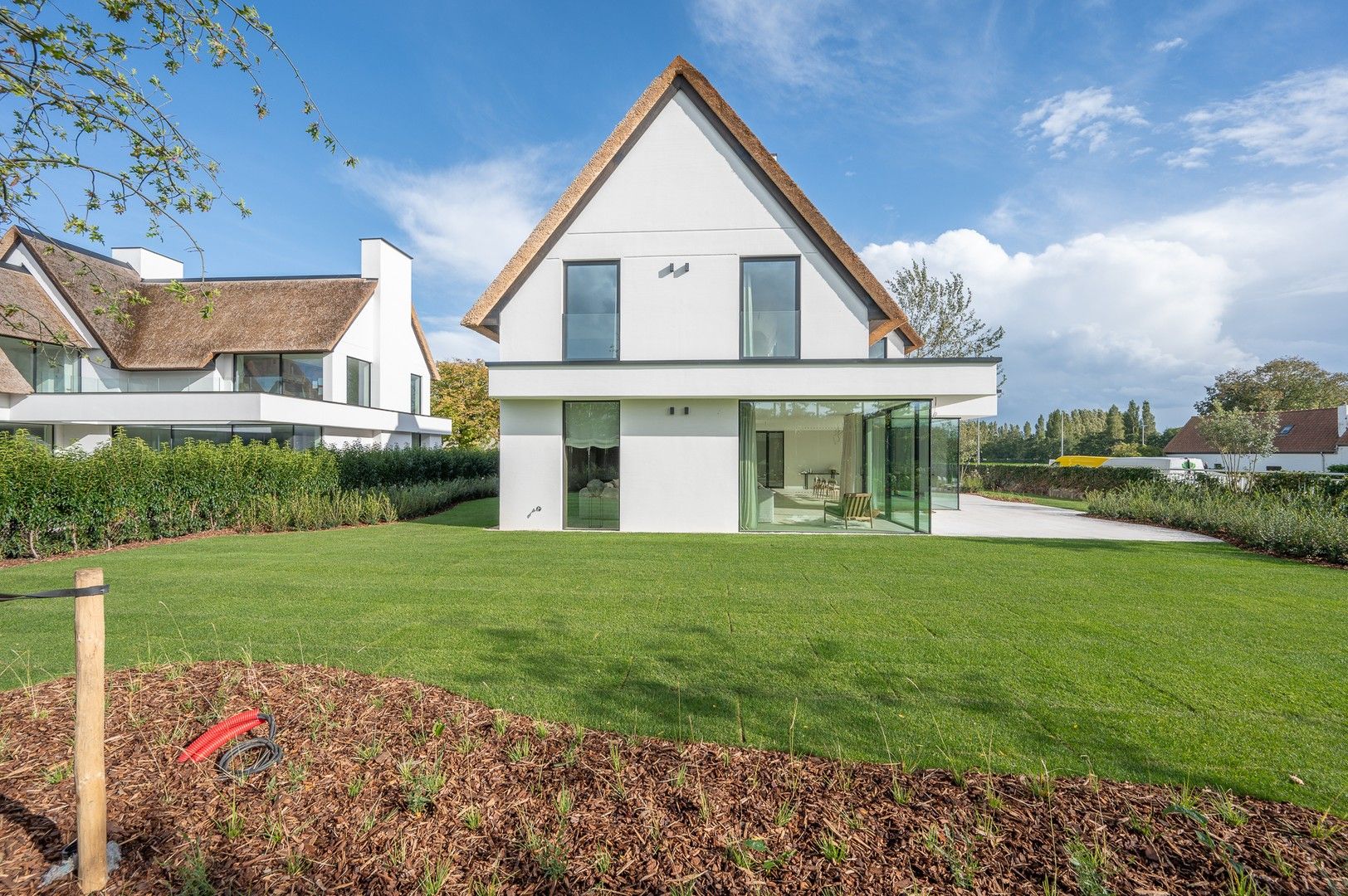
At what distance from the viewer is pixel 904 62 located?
35.9ft

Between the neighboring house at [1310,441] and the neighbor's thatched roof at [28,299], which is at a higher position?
the neighbor's thatched roof at [28,299]

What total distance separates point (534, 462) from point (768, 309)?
5927 mm

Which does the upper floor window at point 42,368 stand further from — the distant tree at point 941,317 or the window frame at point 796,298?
the distant tree at point 941,317

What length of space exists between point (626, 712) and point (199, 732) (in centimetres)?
244

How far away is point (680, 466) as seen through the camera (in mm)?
11539

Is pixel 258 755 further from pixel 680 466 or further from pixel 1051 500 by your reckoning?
pixel 1051 500

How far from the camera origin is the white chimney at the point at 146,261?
73.9 feet

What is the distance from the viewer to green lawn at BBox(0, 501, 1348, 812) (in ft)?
10.8

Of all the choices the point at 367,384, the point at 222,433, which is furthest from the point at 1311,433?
the point at 222,433

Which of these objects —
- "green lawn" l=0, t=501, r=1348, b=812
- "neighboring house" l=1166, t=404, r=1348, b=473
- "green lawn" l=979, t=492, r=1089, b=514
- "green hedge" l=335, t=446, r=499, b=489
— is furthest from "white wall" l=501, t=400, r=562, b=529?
"neighboring house" l=1166, t=404, r=1348, b=473

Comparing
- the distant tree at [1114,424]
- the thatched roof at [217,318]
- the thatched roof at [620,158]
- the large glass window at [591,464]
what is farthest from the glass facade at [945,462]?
the distant tree at [1114,424]

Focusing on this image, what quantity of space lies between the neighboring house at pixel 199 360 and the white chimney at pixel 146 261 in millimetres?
72

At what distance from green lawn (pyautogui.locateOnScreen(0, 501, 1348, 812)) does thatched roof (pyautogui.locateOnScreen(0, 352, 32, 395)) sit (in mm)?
15240

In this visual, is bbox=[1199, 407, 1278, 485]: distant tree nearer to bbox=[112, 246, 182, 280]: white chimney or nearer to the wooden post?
A: the wooden post
